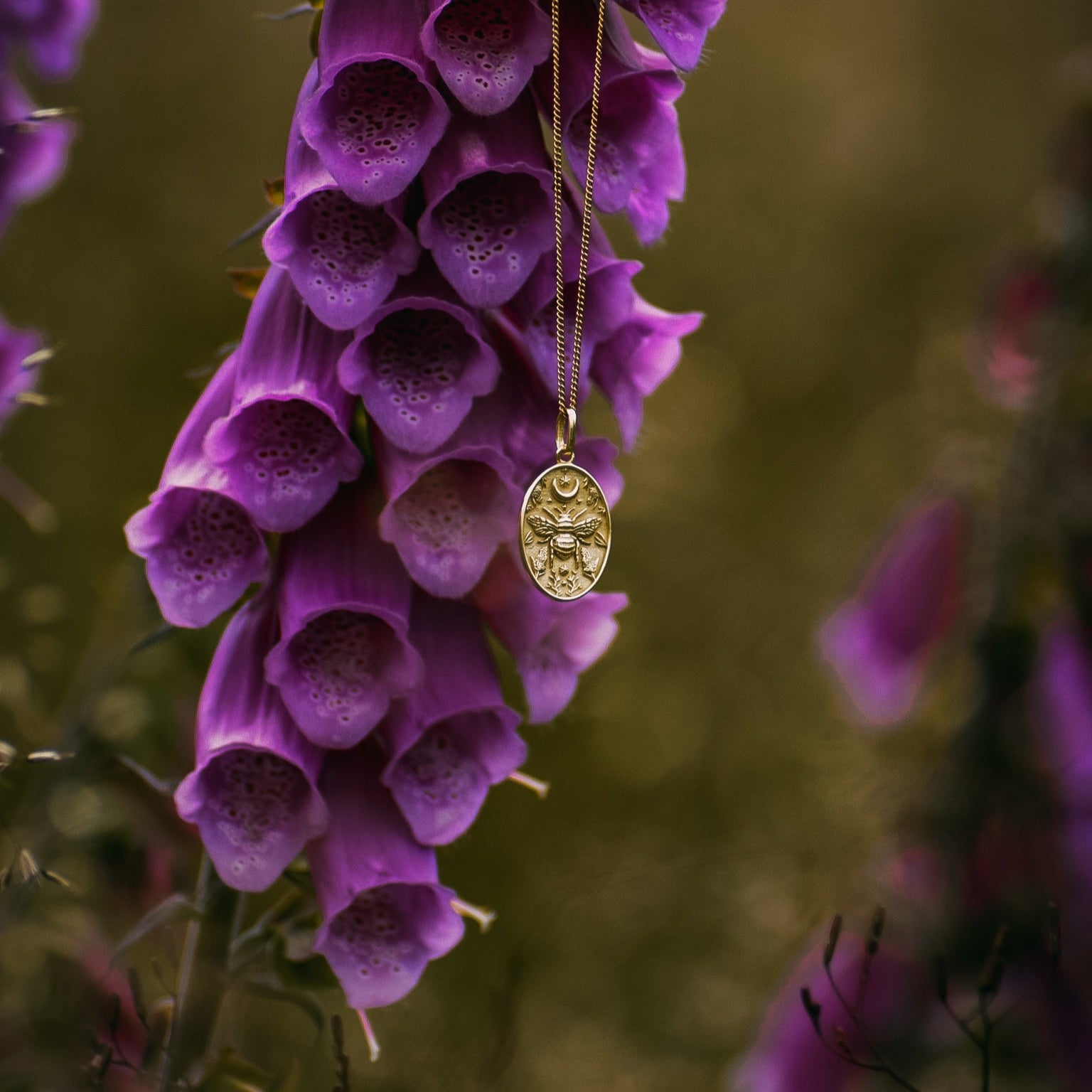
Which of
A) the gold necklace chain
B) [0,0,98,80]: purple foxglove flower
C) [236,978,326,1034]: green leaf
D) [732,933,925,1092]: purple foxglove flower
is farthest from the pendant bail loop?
[732,933,925,1092]: purple foxglove flower

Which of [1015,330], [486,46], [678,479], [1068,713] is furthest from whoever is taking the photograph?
[678,479]

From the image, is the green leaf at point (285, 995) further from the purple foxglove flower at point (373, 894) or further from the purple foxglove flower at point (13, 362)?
the purple foxglove flower at point (13, 362)

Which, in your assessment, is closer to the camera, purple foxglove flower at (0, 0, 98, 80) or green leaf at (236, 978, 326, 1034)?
green leaf at (236, 978, 326, 1034)

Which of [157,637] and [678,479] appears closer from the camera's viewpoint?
[157,637]

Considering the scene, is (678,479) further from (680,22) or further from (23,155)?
(680,22)

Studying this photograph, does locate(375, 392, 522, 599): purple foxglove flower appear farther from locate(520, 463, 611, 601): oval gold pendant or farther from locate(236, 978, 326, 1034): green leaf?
locate(236, 978, 326, 1034): green leaf

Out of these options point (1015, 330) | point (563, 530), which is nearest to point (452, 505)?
point (563, 530)

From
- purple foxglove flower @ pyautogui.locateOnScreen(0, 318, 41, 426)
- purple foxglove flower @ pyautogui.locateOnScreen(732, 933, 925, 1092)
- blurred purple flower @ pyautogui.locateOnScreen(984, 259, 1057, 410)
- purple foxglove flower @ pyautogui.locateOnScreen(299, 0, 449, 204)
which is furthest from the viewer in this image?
blurred purple flower @ pyautogui.locateOnScreen(984, 259, 1057, 410)

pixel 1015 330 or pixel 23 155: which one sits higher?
pixel 23 155
